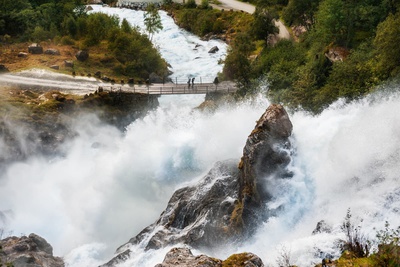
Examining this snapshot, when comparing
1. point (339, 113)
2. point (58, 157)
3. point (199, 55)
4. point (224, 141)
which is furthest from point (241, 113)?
point (199, 55)

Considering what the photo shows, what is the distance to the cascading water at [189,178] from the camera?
33000 mm

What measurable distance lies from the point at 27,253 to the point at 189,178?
20.4 m

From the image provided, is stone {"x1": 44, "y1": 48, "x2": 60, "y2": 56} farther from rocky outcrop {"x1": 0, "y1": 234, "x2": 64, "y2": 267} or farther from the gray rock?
the gray rock

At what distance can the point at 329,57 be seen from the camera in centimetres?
5916

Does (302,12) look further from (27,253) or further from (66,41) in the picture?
(27,253)

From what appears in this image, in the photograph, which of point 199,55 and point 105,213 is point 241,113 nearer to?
point 105,213

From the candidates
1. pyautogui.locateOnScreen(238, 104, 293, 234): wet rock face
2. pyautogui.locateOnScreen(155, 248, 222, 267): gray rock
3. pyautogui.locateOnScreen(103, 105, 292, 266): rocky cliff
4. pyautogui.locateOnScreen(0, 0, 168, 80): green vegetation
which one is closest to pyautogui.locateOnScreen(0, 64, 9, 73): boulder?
pyautogui.locateOnScreen(0, 0, 168, 80): green vegetation

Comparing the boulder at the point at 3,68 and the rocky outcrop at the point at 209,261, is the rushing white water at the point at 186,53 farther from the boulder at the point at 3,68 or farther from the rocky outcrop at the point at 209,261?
the rocky outcrop at the point at 209,261

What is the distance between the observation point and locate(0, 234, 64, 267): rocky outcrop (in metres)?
33.9

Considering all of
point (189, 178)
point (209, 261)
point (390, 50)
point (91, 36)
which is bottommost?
point (189, 178)

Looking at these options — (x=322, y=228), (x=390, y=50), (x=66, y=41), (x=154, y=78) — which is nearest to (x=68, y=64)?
(x=66, y=41)

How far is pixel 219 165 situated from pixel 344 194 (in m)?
12.6

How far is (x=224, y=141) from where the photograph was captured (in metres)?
49.6

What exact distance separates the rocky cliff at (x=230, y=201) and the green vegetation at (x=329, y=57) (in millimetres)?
12961
